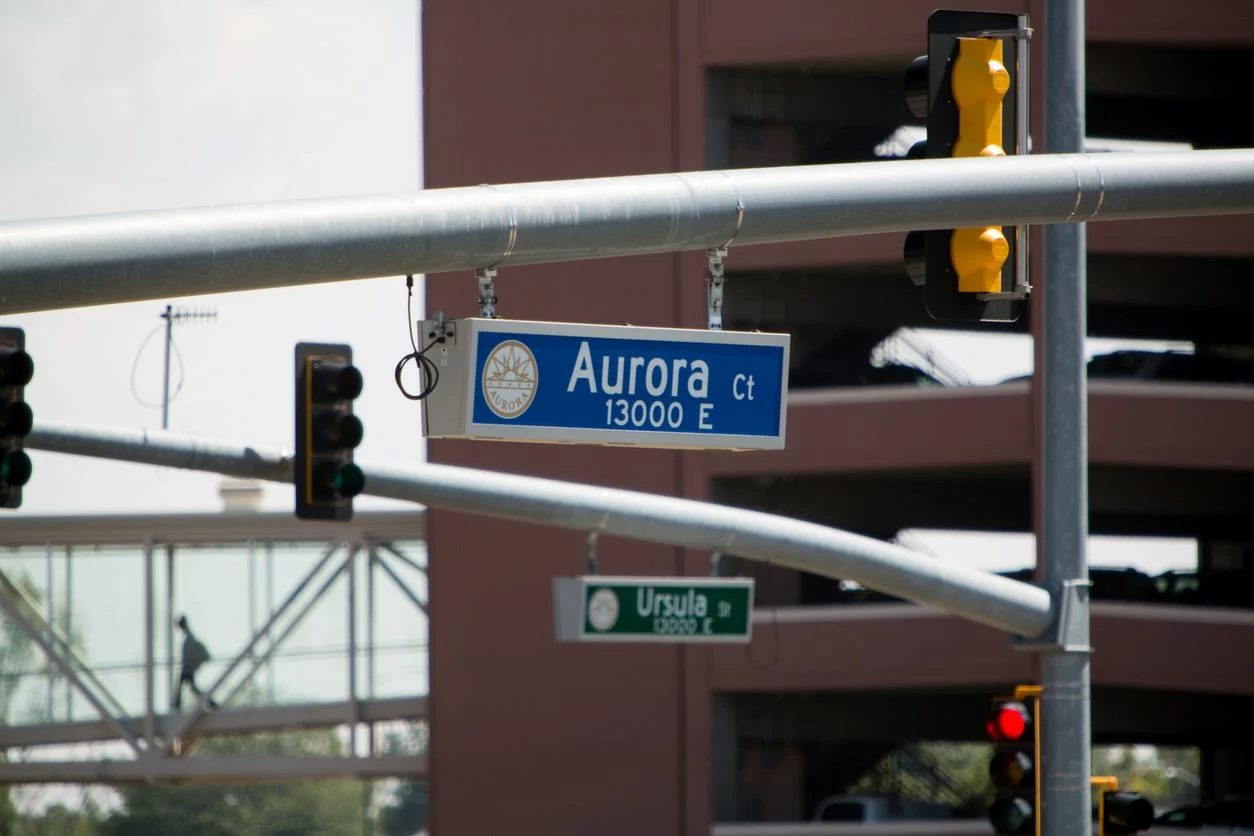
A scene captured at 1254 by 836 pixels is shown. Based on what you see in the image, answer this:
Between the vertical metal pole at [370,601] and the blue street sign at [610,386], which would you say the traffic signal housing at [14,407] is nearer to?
the blue street sign at [610,386]

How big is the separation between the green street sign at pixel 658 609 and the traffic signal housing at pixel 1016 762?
474 centimetres

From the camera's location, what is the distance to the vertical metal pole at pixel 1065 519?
10.9 metres

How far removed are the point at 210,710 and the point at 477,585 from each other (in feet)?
17.0

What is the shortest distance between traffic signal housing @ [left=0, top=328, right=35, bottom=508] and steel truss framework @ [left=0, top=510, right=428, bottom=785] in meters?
21.2

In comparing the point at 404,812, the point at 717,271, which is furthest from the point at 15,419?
the point at 404,812

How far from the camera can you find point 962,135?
277 inches

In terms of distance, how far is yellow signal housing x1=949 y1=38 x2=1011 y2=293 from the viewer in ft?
23.0

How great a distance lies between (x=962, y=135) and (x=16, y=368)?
4880 millimetres

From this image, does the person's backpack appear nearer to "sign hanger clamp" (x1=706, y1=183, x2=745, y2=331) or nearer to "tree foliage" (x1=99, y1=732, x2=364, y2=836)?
"sign hanger clamp" (x1=706, y1=183, x2=745, y2=331)

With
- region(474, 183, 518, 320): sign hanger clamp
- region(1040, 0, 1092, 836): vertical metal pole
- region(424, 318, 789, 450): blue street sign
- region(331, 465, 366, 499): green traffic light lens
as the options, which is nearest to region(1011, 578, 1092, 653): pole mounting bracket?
region(1040, 0, 1092, 836): vertical metal pole

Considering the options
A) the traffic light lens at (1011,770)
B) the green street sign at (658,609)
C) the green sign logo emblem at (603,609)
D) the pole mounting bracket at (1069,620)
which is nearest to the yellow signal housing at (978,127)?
the pole mounting bracket at (1069,620)

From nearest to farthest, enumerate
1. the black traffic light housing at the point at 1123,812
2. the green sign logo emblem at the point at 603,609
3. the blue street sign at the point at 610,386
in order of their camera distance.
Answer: the blue street sign at the point at 610,386 < the black traffic light housing at the point at 1123,812 < the green sign logo emblem at the point at 603,609

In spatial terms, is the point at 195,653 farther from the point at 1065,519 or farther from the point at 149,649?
the point at 1065,519

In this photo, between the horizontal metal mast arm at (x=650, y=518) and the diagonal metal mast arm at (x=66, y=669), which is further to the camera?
the diagonal metal mast arm at (x=66, y=669)
